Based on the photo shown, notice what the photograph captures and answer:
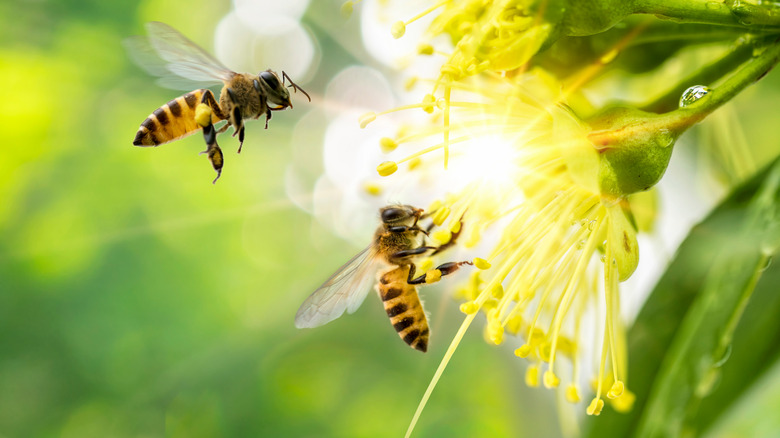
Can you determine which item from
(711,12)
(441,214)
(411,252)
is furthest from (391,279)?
(711,12)

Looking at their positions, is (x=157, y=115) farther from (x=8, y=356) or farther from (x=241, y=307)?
(x=8, y=356)

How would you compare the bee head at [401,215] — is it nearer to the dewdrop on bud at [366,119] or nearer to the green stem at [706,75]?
the dewdrop on bud at [366,119]

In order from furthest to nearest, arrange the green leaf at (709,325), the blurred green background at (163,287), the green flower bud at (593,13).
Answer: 1. the blurred green background at (163,287)
2. the green leaf at (709,325)
3. the green flower bud at (593,13)

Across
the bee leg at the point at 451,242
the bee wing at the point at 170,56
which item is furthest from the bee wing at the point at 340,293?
the bee wing at the point at 170,56

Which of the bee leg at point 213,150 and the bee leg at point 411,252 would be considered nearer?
the bee leg at point 213,150

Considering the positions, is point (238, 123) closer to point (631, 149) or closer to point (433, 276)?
point (433, 276)

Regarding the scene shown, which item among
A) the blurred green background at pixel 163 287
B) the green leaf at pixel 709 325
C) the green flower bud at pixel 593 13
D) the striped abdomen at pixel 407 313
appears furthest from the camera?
the blurred green background at pixel 163 287
